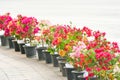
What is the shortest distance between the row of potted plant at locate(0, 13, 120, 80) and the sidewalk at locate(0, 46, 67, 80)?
0.30 m

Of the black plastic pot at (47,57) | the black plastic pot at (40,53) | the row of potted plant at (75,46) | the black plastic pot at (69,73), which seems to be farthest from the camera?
the black plastic pot at (40,53)

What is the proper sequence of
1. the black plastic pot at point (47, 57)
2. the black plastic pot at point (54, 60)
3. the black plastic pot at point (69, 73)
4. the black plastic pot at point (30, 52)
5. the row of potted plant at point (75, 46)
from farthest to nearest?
1. the black plastic pot at point (30, 52)
2. the black plastic pot at point (47, 57)
3. the black plastic pot at point (54, 60)
4. the black plastic pot at point (69, 73)
5. the row of potted plant at point (75, 46)

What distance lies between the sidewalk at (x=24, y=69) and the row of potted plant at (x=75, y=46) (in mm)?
299

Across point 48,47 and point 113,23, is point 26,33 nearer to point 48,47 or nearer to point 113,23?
point 48,47

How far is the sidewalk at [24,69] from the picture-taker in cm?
1296

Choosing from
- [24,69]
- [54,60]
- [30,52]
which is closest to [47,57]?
[54,60]

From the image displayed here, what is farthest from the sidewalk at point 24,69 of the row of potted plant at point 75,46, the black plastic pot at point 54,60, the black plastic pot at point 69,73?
the black plastic pot at point 69,73

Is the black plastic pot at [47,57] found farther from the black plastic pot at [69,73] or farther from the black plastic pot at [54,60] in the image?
the black plastic pot at [69,73]

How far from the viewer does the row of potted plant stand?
415 inches

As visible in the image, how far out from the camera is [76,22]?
1066 inches

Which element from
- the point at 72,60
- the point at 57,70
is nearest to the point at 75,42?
the point at 72,60

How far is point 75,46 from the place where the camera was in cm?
1194

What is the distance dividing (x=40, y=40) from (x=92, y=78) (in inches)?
195

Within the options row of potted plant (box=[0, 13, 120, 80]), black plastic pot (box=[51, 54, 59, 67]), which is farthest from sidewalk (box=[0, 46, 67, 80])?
row of potted plant (box=[0, 13, 120, 80])
